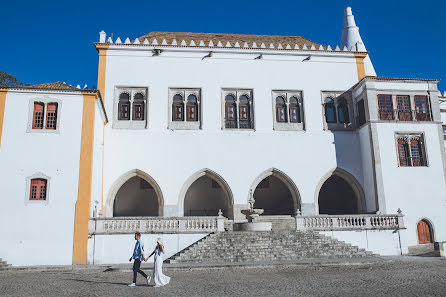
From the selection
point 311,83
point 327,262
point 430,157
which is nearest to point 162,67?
point 311,83

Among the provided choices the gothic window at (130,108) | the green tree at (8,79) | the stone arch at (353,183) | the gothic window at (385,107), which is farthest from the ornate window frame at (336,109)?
the green tree at (8,79)

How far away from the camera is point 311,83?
21.0 m

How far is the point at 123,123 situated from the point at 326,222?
1032 cm

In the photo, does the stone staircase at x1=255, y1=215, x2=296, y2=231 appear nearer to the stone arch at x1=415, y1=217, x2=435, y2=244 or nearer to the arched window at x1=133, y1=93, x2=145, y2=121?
the stone arch at x1=415, y1=217, x2=435, y2=244

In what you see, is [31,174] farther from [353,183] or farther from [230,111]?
[353,183]

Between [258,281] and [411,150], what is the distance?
42.6ft

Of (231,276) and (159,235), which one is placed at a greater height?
(159,235)

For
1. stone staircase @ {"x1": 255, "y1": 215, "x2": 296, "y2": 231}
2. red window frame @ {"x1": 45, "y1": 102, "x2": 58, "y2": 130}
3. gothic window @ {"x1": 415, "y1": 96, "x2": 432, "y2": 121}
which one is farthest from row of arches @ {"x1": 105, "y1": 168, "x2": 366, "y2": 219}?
red window frame @ {"x1": 45, "y1": 102, "x2": 58, "y2": 130}

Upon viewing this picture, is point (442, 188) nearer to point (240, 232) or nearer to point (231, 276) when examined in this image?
point (240, 232)

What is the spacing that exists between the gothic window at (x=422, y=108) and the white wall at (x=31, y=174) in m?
15.7

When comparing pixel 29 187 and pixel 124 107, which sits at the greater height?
pixel 124 107

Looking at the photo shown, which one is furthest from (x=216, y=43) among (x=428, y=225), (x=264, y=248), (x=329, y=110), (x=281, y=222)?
(x=428, y=225)

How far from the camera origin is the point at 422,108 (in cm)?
1989

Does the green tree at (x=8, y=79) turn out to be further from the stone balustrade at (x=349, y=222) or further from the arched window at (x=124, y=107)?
the stone balustrade at (x=349, y=222)
